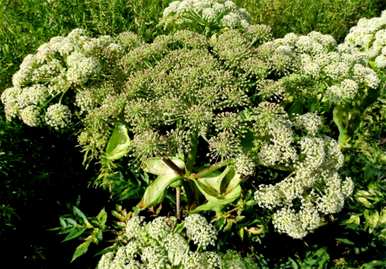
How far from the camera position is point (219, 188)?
332cm

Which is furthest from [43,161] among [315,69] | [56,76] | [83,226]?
[315,69]

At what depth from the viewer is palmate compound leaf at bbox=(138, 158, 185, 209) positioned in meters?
3.39

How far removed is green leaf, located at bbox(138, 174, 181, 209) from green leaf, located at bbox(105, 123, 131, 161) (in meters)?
0.26

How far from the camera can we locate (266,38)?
3746mm

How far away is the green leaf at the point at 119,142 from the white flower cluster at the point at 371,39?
3212mm

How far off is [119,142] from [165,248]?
715 mm

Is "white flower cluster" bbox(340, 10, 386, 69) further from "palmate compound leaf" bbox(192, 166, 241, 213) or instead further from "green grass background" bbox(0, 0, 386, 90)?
"palmate compound leaf" bbox(192, 166, 241, 213)

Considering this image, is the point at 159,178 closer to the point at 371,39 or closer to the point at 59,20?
the point at 59,20

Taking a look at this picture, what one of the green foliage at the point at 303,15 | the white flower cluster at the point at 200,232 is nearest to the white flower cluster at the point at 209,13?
the white flower cluster at the point at 200,232

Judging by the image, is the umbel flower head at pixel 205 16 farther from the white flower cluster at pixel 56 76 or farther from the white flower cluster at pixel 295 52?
the white flower cluster at pixel 56 76

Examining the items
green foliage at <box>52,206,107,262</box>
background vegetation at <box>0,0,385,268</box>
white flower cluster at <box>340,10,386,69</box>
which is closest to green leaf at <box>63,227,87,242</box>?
green foliage at <box>52,206,107,262</box>

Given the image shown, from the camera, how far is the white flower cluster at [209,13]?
4.08 m

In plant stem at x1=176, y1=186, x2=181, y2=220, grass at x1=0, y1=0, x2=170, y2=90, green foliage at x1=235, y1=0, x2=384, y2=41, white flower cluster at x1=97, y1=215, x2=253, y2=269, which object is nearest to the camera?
white flower cluster at x1=97, y1=215, x2=253, y2=269

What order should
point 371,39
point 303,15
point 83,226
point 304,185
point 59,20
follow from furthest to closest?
point 303,15 < point 371,39 < point 59,20 < point 83,226 < point 304,185
